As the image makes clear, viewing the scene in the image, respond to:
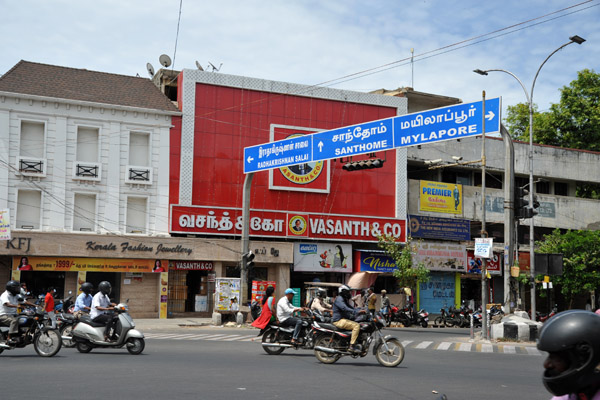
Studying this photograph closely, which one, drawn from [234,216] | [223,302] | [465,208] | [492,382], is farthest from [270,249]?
[492,382]

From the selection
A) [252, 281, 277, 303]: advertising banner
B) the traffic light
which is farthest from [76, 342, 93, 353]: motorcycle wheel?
[252, 281, 277, 303]: advertising banner

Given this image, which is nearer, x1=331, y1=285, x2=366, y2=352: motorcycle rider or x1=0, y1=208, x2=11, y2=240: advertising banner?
x1=331, y1=285, x2=366, y2=352: motorcycle rider

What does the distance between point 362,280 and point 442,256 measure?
683 cm

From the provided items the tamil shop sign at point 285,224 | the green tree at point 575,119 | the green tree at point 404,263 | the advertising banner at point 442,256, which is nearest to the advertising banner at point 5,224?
the tamil shop sign at point 285,224

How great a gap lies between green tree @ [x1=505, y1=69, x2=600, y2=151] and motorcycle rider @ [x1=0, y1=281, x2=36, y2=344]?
44249 millimetres

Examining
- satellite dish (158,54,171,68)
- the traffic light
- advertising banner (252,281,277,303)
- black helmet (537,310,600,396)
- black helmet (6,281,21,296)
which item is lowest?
advertising banner (252,281,277,303)

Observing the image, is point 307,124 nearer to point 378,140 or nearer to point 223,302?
point 223,302

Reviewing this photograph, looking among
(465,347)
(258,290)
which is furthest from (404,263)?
(465,347)

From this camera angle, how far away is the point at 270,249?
35562 millimetres

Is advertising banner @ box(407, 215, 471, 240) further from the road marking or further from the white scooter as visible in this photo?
the white scooter

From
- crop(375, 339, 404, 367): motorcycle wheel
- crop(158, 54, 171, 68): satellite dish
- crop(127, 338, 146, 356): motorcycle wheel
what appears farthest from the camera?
crop(158, 54, 171, 68): satellite dish

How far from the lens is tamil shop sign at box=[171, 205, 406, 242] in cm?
3409

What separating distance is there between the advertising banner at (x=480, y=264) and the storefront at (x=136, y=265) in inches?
467

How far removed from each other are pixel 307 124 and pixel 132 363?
2588 centimetres
